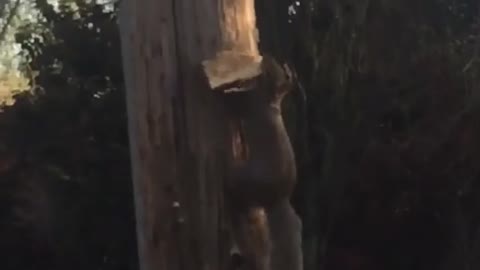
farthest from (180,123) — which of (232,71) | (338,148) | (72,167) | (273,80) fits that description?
(72,167)

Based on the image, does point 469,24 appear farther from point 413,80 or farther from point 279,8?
point 279,8

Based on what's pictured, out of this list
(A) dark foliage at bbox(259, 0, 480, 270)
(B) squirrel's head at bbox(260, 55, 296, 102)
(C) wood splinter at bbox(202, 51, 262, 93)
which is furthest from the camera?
(A) dark foliage at bbox(259, 0, 480, 270)

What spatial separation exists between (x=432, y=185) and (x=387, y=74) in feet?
2.47

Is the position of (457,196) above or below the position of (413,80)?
below

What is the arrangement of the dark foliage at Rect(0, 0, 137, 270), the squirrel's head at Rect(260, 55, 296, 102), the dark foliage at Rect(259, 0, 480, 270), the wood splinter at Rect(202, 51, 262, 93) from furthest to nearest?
the dark foliage at Rect(0, 0, 137, 270), the dark foliage at Rect(259, 0, 480, 270), the squirrel's head at Rect(260, 55, 296, 102), the wood splinter at Rect(202, 51, 262, 93)

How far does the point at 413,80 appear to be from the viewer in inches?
316

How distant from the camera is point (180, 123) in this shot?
12.8 ft

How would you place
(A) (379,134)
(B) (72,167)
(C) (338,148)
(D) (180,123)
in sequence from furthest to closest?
(B) (72,167) < (A) (379,134) < (C) (338,148) < (D) (180,123)

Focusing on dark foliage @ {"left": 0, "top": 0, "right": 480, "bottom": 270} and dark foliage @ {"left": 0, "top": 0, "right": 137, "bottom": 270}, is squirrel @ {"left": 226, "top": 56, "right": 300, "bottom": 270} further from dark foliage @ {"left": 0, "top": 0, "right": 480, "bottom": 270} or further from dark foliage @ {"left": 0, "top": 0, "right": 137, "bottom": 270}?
dark foliage @ {"left": 0, "top": 0, "right": 137, "bottom": 270}

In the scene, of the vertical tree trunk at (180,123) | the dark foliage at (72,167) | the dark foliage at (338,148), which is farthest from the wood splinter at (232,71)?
the dark foliage at (72,167)

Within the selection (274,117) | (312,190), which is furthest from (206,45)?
(312,190)

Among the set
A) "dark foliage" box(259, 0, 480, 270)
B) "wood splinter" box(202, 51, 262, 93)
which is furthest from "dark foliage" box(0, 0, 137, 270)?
"wood splinter" box(202, 51, 262, 93)

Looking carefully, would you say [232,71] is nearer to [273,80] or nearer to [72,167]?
[273,80]

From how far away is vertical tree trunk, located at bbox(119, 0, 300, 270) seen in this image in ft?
12.8
